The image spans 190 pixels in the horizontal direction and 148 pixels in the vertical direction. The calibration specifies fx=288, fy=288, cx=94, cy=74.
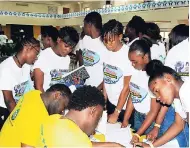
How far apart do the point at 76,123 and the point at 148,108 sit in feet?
2.84

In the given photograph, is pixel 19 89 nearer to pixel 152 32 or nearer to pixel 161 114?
pixel 161 114

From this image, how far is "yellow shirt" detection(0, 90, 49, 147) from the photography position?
1.35 metres

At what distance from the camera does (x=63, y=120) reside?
42.9 inches

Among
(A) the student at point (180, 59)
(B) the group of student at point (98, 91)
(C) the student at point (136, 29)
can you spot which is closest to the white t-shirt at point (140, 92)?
(B) the group of student at point (98, 91)

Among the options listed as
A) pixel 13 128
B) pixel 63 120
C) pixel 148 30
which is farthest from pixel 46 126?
pixel 148 30

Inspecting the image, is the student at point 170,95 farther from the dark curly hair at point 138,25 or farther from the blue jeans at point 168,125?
the dark curly hair at point 138,25

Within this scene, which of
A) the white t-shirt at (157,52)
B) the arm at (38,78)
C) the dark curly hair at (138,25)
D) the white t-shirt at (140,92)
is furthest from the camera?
the dark curly hair at (138,25)

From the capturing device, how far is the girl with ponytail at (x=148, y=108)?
1.68 meters

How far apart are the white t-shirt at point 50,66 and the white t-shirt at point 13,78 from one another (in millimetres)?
141

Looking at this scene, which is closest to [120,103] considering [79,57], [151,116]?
[151,116]

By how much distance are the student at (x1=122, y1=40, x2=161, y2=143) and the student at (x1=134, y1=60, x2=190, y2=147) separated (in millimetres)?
86

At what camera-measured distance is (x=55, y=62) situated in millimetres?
2330

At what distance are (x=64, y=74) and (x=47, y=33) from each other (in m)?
0.90

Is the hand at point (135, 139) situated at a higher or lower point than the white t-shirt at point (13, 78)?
lower
